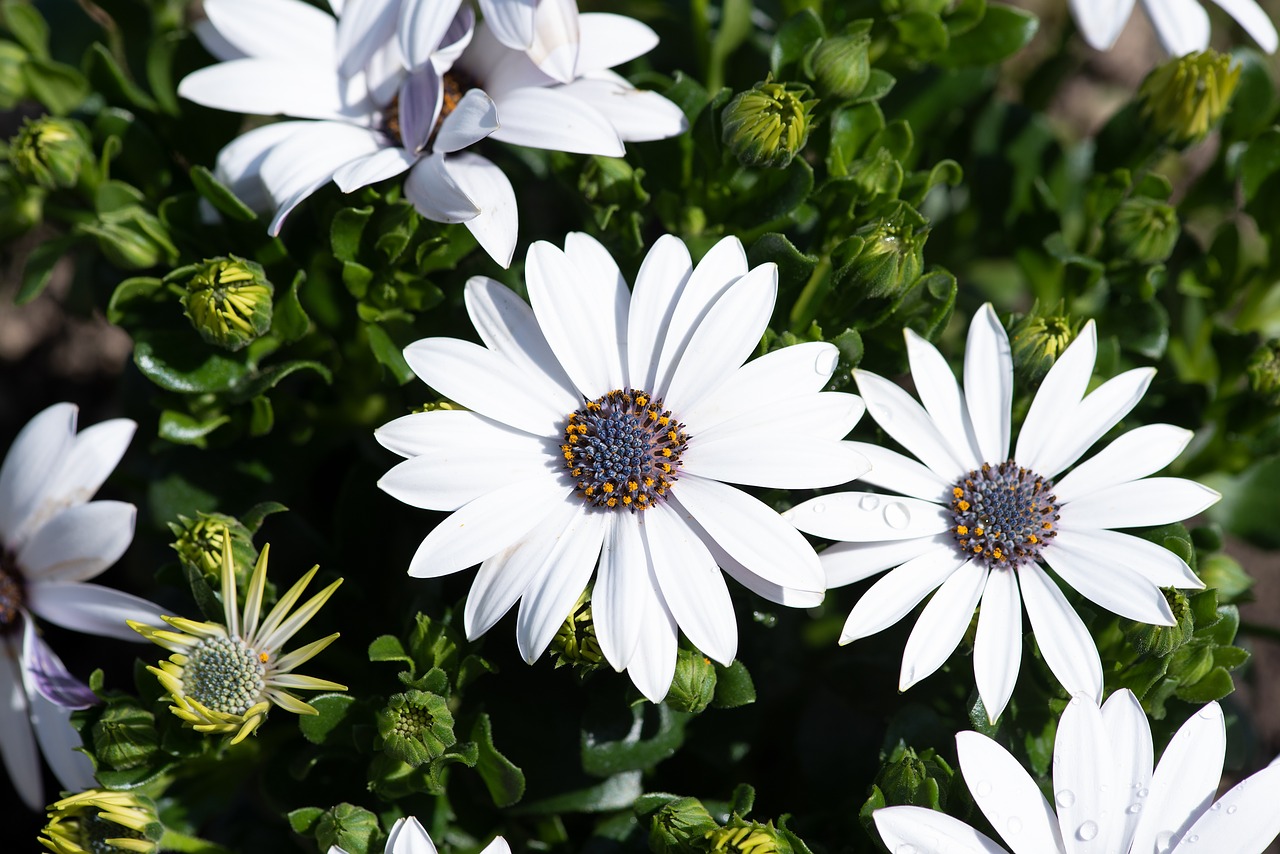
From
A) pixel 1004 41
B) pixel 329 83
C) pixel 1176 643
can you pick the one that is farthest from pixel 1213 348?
pixel 329 83

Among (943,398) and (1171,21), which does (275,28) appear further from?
(1171,21)

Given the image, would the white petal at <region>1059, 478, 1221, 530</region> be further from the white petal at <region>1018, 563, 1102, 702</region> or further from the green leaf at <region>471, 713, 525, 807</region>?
the green leaf at <region>471, 713, 525, 807</region>

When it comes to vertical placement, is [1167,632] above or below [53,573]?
above

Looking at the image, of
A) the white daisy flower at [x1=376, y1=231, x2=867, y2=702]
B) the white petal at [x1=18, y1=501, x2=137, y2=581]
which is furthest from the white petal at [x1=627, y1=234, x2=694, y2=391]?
the white petal at [x1=18, y1=501, x2=137, y2=581]

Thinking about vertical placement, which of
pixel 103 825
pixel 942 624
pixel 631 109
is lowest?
pixel 103 825

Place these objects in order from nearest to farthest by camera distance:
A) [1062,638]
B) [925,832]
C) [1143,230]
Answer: [925,832], [1062,638], [1143,230]

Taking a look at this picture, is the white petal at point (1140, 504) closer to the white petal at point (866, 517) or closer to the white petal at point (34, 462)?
the white petal at point (866, 517)

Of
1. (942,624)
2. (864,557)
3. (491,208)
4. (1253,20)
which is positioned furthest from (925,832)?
(1253,20)
